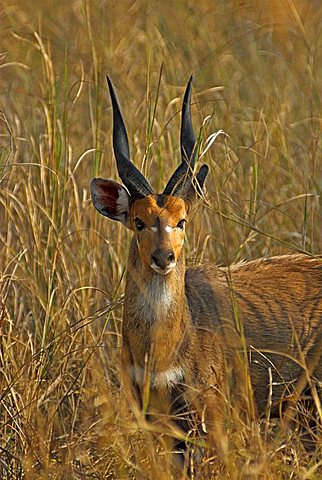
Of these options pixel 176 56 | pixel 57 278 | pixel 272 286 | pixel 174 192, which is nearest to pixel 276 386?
pixel 272 286

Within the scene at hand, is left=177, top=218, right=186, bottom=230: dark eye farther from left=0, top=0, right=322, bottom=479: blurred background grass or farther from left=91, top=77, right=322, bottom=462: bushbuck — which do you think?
left=0, top=0, right=322, bottom=479: blurred background grass

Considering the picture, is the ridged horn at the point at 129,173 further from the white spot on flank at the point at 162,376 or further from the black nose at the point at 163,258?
the white spot on flank at the point at 162,376

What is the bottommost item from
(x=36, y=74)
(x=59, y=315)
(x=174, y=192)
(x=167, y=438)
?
(x=167, y=438)

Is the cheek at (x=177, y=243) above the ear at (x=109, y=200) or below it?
below

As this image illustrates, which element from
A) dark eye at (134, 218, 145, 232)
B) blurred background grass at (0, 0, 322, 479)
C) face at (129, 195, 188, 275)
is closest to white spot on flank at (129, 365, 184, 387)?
blurred background grass at (0, 0, 322, 479)

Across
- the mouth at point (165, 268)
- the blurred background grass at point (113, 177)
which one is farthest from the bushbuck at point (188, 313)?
the blurred background grass at point (113, 177)

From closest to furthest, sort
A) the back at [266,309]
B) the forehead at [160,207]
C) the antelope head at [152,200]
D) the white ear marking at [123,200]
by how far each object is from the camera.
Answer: the antelope head at [152,200]
the forehead at [160,207]
the white ear marking at [123,200]
the back at [266,309]

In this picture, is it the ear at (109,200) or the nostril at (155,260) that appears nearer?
the nostril at (155,260)

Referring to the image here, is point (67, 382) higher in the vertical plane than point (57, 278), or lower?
lower

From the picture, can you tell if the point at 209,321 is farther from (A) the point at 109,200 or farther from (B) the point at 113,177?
(B) the point at 113,177

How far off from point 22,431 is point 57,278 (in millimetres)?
1382

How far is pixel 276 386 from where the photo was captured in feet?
19.5

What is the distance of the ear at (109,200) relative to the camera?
19.4ft

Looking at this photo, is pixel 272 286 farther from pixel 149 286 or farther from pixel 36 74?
pixel 36 74
